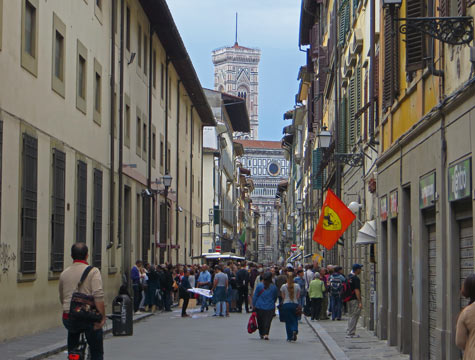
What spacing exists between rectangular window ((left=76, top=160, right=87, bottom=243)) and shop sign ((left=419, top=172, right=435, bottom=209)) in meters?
12.3

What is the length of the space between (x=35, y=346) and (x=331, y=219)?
8941mm

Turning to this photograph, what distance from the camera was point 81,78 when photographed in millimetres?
26656

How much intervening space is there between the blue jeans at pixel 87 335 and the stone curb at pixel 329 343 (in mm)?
7137

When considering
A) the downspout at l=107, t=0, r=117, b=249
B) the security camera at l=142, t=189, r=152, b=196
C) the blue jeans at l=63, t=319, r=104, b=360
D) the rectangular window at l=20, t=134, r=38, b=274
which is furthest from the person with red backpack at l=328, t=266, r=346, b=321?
the blue jeans at l=63, t=319, r=104, b=360

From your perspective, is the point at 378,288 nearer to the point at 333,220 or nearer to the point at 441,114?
the point at 333,220

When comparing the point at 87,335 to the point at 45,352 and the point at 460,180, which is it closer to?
the point at 460,180

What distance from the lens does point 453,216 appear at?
1288cm

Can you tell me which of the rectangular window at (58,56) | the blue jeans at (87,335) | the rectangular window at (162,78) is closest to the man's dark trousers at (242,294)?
the rectangular window at (162,78)

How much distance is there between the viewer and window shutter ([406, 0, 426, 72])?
14.5 meters

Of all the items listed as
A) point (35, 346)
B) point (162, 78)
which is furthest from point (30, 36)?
point (162, 78)

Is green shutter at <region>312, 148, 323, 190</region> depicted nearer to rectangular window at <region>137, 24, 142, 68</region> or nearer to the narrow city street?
rectangular window at <region>137, 24, 142, 68</region>

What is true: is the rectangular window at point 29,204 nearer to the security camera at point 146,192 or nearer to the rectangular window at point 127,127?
the rectangular window at point 127,127

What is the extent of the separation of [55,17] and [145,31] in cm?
1541

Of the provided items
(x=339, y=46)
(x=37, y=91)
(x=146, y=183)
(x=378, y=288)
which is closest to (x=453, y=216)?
(x=378, y=288)
